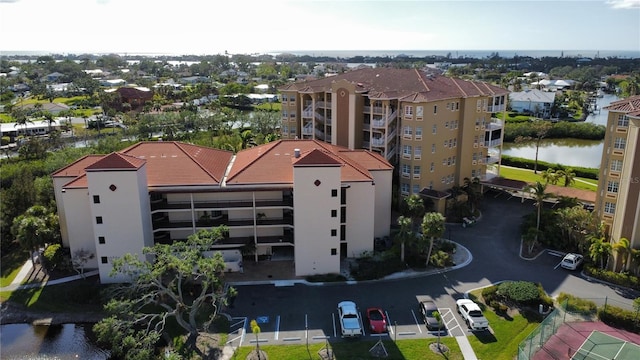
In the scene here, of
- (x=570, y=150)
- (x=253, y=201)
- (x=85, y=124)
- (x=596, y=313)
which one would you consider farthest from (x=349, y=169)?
(x=85, y=124)

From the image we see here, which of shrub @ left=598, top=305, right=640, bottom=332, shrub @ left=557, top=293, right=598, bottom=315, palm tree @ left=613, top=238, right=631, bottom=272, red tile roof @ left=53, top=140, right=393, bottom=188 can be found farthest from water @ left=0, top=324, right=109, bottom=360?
palm tree @ left=613, top=238, right=631, bottom=272

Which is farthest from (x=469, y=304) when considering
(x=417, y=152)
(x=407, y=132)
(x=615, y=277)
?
(x=407, y=132)

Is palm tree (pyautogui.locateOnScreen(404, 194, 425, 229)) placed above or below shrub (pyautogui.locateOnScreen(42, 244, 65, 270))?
above

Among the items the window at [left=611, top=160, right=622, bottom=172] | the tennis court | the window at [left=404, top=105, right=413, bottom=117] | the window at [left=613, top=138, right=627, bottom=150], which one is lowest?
the tennis court

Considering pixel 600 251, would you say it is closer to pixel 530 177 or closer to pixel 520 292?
pixel 520 292

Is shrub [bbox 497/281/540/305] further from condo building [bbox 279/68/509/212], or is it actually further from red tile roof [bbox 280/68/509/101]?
red tile roof [bbox 280/68/509/101]

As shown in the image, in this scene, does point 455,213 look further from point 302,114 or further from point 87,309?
point 87,309
